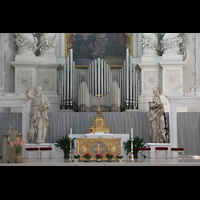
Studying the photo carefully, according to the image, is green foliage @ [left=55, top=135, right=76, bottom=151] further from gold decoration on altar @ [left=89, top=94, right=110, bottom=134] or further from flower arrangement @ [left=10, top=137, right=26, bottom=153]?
flower arrangement @ [left=10, top=137, right=26, bottom=153]

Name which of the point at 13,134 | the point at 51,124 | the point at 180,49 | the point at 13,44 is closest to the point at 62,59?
the point at 13,44

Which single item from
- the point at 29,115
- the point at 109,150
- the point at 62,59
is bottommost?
the point at 109,150

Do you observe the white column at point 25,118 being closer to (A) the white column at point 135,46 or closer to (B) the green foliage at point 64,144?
(B) the green foliage at point 64,144

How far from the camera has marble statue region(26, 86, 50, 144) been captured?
12555mm

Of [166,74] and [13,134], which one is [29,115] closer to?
[13,134]

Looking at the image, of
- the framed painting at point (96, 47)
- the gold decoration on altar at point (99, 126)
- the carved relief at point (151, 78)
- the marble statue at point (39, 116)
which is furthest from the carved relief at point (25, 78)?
the carved relief at point (151, 78)

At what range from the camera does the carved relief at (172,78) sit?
50.6 feet

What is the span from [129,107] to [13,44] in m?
5.61

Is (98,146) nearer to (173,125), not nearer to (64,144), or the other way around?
(64,144)

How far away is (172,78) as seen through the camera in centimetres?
1552

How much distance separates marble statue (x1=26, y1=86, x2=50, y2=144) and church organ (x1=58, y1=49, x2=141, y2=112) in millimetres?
2061

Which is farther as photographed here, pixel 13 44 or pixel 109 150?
pixel 13 44

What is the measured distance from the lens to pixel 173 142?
1293 centimetres

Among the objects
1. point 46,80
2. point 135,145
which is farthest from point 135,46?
point 135,145
